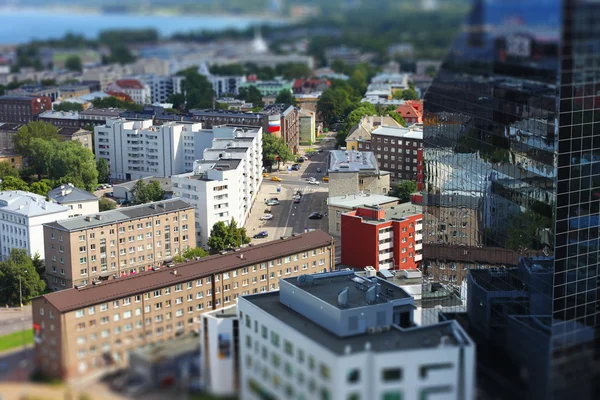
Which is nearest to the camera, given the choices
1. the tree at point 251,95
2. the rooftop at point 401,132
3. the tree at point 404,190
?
the tree at point 404,190

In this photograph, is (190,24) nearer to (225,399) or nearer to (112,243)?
(112,243)

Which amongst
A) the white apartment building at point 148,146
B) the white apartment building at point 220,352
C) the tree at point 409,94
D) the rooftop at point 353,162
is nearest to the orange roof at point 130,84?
the tree at point 409,94

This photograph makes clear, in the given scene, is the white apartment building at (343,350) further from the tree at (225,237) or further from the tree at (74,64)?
the tree at (74,64)

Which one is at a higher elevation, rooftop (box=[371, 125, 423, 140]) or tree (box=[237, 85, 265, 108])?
tree (box=[237, 85, 265, 108])

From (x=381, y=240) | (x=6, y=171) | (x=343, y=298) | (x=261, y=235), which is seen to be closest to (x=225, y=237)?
(x=261, y=235)

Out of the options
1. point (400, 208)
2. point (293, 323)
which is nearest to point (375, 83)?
point (400, 208)

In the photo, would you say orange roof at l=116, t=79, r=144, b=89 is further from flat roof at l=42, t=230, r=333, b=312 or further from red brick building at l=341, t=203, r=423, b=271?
flat roof at l=42, t=230, r=333, b=312

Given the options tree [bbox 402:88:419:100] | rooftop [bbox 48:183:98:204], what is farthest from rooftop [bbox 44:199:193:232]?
tree [bbox 402:88:419:100]
